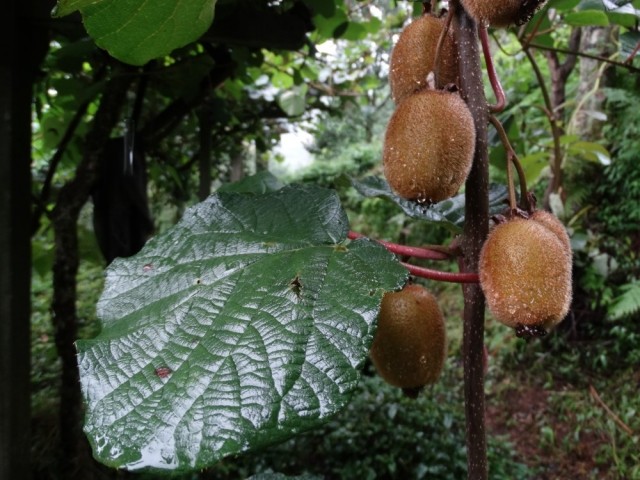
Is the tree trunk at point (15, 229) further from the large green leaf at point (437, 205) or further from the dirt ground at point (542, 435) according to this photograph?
the dirt ground at point (542, 435)

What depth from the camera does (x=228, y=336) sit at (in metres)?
0.30

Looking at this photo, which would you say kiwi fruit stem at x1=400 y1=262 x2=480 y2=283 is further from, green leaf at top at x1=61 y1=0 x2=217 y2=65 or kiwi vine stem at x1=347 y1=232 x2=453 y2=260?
green leaf at top at x1=61 y1=0 x2=217 y2=65

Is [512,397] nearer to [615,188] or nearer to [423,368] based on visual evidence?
[615,188]

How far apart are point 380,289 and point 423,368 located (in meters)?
0.18

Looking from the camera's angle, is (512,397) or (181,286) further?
(512,397)

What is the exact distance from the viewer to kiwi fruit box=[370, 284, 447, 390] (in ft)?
1.49

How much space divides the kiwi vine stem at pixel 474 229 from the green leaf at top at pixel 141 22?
216 mm

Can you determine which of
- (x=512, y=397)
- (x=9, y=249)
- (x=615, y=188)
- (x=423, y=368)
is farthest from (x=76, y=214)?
(x=615, y=188)

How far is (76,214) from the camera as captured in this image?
1.15 metres

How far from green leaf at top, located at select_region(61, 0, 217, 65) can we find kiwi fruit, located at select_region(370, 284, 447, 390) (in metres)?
0.30

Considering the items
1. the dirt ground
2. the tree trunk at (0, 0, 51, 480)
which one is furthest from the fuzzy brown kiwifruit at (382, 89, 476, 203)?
the dirt ground

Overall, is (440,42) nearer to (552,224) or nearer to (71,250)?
(552,224)

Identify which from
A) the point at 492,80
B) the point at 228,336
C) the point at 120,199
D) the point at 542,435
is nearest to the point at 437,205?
the point at 492,80

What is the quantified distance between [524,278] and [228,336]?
0.73ft
